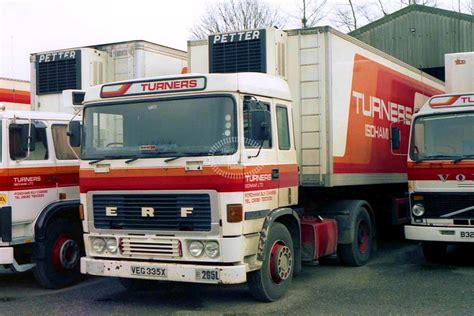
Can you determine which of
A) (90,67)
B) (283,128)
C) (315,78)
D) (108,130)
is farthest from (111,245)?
(90,67)

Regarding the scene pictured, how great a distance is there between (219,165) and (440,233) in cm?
432

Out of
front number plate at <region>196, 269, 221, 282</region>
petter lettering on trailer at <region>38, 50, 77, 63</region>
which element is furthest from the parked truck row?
petter lettering on trailer at <region>38, 50, 77, 63</region>

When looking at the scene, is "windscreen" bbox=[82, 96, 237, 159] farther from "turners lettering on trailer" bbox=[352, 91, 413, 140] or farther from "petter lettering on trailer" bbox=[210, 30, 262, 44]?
"turners lettering on trailer" bbox=[352, 91, 413, 140]

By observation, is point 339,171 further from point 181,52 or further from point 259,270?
point 181,52

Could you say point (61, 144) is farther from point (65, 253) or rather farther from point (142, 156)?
point (142, 156)

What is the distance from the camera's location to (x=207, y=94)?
660 cm

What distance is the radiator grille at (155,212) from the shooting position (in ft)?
21.4

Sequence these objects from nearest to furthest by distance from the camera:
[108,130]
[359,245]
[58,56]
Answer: [108,130] → [359,245] → [58,56]

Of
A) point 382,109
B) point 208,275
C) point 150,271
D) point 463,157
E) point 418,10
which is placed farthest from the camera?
point 418,10

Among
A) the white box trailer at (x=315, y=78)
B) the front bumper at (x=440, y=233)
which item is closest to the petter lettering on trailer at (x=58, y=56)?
the white box trailer at (x=315, y=78)

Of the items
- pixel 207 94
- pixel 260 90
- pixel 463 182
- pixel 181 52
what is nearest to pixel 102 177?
pixel 207 94

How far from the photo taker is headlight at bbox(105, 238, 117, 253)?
695cm

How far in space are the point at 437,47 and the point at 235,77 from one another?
684 inches

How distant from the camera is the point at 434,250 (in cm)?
986
